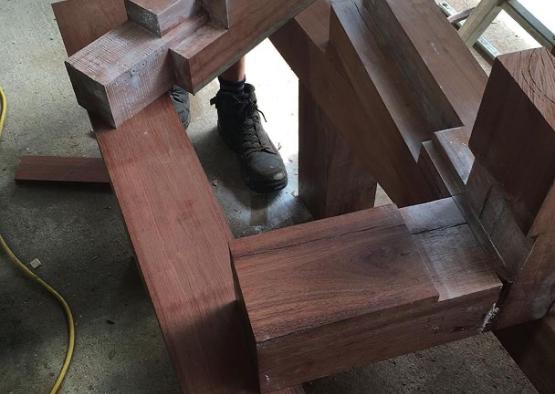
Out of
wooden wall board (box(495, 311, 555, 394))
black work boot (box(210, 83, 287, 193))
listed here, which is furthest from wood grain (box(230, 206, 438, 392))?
black work boot (box(210, 83, 287, 193))

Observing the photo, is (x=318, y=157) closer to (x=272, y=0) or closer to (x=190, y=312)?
(x=272, y=0)

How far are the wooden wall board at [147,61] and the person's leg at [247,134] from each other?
893 mm

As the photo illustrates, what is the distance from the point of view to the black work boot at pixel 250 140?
6.67 feet

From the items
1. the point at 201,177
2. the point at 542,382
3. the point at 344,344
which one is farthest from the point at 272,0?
the point at 542,382

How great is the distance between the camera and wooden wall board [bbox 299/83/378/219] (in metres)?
1.60

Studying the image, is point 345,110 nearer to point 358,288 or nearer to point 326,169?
point 326,169

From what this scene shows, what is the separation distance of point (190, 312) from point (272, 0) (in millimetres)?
663

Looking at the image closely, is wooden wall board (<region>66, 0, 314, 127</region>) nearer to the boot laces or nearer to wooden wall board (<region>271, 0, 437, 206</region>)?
wooden wall board (<region>271, 0, 437, 206</region>)

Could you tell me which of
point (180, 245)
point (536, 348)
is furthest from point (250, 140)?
point (536, 348)

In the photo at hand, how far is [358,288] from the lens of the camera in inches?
26.8

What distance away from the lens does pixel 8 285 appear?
1788 millimetres

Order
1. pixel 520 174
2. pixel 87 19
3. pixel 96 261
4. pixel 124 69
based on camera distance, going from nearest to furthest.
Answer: pixel 520 174, pixel 124 69, pixel 87 19, pixel 96 261

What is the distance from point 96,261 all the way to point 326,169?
0.80 m

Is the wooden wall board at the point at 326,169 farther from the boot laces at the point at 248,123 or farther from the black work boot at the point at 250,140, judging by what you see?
the boot laces at the point at 248,123
